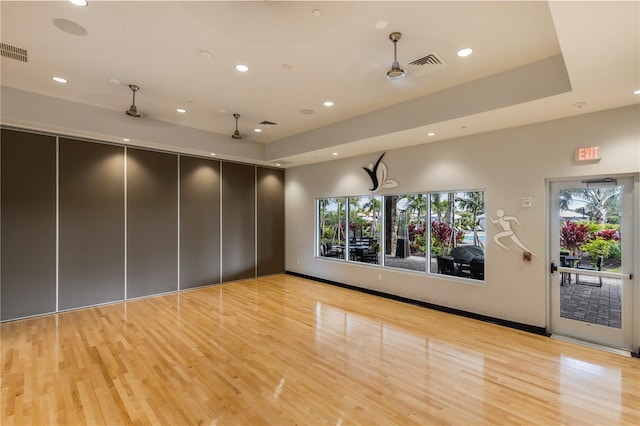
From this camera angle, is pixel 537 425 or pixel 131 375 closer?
pixel 537 425

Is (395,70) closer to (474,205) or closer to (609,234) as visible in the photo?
(474,205)

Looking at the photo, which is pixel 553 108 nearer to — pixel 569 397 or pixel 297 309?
pixel 569 397

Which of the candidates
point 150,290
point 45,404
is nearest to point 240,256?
point 150,290

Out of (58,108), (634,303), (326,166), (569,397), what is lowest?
(569,397)

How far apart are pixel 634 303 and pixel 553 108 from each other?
2667 millimetres

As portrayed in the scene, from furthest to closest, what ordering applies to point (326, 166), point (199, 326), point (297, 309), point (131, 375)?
point (326, 166)
point (297, 309)
point (199, 326)
point (131, 375)

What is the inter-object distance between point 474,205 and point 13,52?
6.54m

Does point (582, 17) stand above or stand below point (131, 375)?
above

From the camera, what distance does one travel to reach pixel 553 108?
3.72 m

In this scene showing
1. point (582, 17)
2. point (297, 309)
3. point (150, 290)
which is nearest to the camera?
point (582, 17)

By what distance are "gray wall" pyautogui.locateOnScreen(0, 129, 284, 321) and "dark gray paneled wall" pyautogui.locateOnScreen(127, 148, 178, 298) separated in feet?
0.06

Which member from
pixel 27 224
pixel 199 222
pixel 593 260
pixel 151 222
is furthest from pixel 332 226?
pixel 27 224

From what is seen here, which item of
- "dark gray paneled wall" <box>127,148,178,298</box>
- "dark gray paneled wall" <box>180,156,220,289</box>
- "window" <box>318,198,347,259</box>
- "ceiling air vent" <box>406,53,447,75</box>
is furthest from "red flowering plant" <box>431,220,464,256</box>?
"dark gray paneled wall" <box>127,148,178,298</box>

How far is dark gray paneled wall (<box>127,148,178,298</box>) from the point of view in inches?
231
